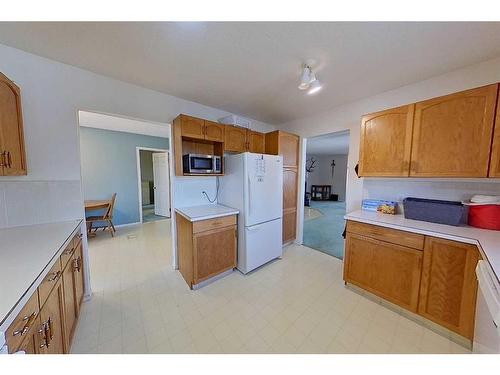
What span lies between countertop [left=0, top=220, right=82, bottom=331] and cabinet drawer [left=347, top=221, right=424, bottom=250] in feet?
7.43

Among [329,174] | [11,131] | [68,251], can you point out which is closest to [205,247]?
[68,251]

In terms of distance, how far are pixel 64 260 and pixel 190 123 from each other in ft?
5.38

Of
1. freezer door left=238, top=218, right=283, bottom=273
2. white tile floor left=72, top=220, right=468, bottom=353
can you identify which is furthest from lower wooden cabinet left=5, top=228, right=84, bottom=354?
freezer door left=238, top=218, right=283, bottom=273

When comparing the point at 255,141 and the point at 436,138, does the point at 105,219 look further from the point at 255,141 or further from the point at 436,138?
the point at 436,138

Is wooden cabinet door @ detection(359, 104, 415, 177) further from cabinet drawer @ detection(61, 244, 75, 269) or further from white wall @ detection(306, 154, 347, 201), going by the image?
white wall @ detection(306, 154, 347, 201)

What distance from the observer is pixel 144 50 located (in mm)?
1414

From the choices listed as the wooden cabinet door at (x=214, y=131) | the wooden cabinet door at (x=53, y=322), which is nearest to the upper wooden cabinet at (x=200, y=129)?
the wooden cabinet door at (x=214, y=131)

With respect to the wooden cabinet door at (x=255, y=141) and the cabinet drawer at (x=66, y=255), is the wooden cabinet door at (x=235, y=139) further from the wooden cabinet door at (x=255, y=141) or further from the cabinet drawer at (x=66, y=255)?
the cabinet drawer at (x=66, y=255)

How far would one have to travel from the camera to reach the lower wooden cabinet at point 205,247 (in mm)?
1936

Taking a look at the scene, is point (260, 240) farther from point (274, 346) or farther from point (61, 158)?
point (61, 158)

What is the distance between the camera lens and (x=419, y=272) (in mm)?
1500

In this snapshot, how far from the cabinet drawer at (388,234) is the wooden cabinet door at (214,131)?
186 centimetres

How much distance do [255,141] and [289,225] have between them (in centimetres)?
153

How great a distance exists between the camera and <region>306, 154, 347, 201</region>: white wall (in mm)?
8648
